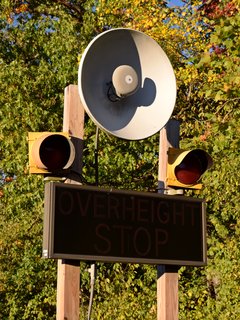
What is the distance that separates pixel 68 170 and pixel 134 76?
3.93 feet

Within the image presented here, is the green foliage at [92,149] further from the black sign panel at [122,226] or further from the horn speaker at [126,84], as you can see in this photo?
the black sign panel at [122,226]

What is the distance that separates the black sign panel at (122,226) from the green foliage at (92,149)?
7.52 meters

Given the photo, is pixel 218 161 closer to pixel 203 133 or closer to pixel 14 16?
pixel 203 133

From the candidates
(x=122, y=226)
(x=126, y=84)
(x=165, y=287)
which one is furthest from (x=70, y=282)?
(x=126, y=84)

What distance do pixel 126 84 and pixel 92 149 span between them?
10.2 m

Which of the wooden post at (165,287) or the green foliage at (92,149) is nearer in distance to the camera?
the wooden post at (165,287)

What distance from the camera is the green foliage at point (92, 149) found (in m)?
16.3

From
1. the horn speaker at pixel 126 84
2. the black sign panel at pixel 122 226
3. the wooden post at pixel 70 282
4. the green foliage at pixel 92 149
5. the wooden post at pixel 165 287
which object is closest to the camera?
the black sign panel at pixel 122 226

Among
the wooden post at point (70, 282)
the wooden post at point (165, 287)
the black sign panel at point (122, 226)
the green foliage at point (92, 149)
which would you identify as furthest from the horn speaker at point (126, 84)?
the green foliage at point (92, 149)

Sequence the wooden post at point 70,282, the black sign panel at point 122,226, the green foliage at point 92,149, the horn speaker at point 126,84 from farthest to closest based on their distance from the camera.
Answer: the green foliage at point 92,149, the horn speaker at point 126,84, the wooden post at point 70,282, the black sign panel at point 122,226

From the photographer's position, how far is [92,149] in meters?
17.8

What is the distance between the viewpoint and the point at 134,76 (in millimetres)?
7738

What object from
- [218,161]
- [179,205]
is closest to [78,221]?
[179,205]

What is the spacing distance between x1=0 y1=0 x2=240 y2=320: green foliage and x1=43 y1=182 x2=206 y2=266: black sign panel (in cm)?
752
